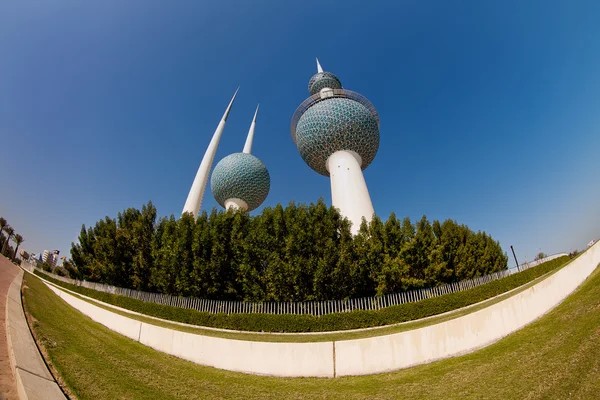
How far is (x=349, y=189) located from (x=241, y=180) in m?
17.8

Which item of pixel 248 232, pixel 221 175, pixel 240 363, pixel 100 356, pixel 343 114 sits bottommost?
pixel 240 363

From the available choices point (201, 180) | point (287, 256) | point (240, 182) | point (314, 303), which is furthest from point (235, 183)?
point (314, 303)

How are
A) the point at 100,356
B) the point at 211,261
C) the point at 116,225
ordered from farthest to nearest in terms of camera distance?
1. the point at 116,225
2. the point at 211,261
3. the point at 100,356

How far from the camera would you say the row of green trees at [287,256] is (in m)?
18.2

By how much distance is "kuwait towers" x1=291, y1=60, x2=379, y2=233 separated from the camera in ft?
108

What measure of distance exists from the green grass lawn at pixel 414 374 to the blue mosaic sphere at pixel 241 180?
34536 mm

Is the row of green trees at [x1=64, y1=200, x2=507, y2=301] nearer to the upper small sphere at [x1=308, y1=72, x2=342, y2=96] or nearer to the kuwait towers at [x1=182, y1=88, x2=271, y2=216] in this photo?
the kuwait towers at [x1=182, y1=88, x2=271, y2=216]

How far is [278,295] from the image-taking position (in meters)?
17.8

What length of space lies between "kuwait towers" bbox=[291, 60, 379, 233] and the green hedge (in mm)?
15526

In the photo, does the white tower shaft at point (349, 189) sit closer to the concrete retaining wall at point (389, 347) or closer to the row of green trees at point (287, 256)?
the row of green trees at point (287, 256)

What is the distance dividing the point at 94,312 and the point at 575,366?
1773 cm

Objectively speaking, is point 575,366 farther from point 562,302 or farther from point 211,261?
point 211,261

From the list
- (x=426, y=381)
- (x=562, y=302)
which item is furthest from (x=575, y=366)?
(x=562, y=302)

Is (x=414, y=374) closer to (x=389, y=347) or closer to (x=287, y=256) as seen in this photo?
(x=389, y=347)
